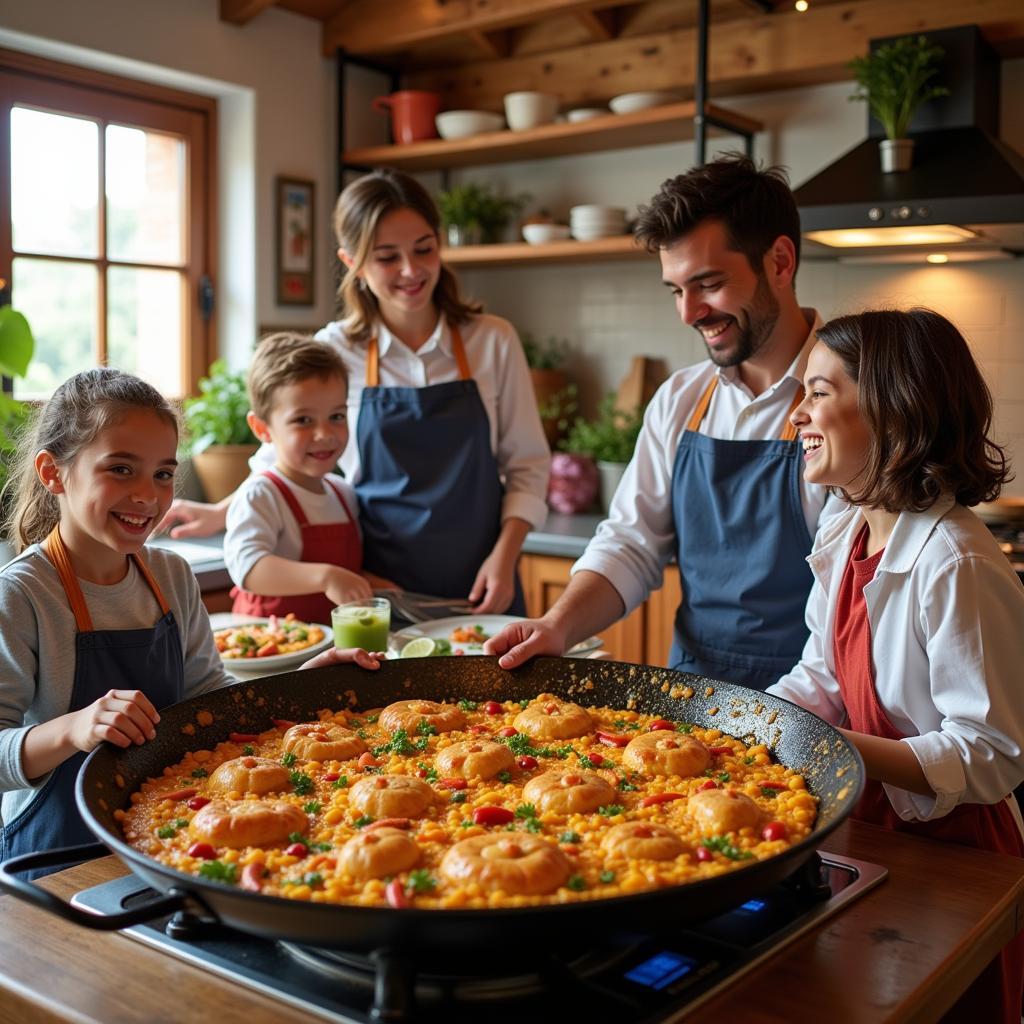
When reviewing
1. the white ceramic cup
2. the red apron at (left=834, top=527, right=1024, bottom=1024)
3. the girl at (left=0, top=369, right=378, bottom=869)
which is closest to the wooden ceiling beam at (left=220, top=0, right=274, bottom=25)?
the white ceramic cup

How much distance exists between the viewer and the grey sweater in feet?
5.34

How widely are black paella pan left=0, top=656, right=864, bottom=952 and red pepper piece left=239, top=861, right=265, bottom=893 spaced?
0.43 ft

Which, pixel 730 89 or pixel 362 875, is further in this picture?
pixel 730 89

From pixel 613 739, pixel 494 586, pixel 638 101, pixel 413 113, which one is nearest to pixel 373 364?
pixel 494 586

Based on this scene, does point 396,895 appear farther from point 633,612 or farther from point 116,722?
point 633,612

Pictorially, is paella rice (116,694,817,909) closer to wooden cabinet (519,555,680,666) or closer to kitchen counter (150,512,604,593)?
kitchen counter (150,512,604,593)

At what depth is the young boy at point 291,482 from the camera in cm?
272

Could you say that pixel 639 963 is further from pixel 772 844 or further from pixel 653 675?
pixel 653 675

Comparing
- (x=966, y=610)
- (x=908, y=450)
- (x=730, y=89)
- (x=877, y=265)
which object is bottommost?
(x=966, y=610)

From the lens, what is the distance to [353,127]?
5.14 meters

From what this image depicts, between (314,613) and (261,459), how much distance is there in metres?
0.45

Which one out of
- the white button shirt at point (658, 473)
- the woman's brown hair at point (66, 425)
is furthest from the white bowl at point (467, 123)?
the woman's brown hair at point (66, 425)

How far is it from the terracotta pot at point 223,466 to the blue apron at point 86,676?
8.57 ft

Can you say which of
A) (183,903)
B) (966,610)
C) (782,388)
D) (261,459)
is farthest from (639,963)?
(261,459)
